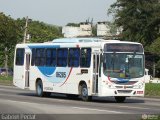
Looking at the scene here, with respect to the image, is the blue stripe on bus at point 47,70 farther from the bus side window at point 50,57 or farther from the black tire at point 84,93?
the black tire at point 84,93

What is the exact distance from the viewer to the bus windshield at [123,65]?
1129 inches

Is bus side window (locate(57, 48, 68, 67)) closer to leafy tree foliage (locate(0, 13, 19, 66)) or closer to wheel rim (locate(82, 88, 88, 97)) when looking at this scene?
wheel rim (locate(82, 88, 88, 97))

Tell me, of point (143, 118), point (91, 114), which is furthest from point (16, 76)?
point (143, 118)

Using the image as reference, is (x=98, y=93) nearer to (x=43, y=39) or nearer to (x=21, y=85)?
(x=21, y=85)

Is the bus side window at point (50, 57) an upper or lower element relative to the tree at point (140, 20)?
lower

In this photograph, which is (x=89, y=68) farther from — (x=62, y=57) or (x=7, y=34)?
(x=7, y=34)

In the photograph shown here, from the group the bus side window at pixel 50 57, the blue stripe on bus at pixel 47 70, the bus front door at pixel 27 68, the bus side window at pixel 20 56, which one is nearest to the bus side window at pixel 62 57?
the bus side window at pixel 50 57

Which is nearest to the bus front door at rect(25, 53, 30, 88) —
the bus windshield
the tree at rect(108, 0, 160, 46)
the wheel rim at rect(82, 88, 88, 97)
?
the wheel rim at rect(82, 88, 88, 97)

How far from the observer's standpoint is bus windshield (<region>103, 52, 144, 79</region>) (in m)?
28.7

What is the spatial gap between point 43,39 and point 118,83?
A: 7892cm

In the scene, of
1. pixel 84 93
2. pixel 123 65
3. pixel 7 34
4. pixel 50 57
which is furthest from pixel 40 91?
pixel 7 34

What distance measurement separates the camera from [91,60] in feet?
96.6

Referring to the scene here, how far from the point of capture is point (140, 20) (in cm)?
8581

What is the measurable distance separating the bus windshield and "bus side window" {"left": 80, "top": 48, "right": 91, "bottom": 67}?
125 centimetres
